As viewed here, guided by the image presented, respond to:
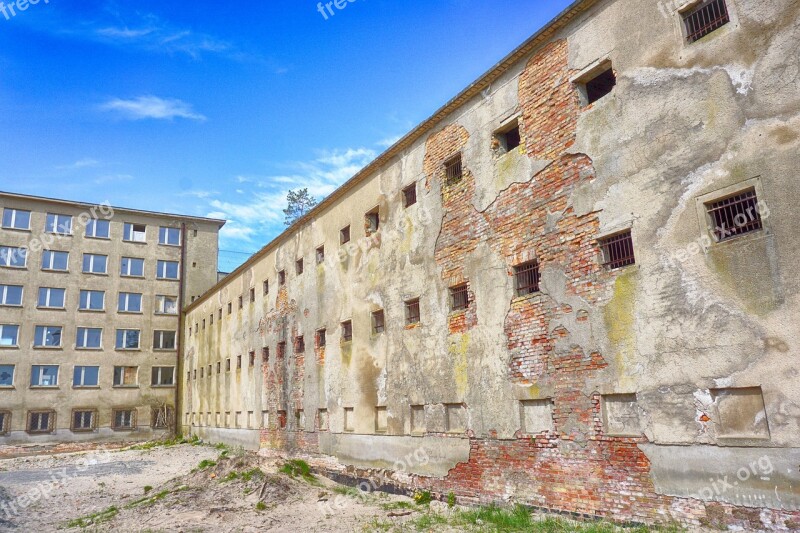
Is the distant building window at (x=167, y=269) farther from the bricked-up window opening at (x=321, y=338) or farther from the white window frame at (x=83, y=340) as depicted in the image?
the bricked-up window opening at (x=321, y=338)

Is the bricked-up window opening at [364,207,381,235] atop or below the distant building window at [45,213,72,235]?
below

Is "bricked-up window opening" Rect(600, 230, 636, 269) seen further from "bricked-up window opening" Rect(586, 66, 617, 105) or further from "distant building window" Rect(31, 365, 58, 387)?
"distant building window" Rect(31, 365, 58, 387)

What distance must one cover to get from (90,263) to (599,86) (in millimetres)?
35638

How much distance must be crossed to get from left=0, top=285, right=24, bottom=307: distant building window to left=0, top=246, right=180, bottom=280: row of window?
130 cm

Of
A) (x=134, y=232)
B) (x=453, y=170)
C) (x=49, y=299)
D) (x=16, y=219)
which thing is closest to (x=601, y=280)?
(x=453, y=170)

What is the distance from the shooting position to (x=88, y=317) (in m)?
36.5

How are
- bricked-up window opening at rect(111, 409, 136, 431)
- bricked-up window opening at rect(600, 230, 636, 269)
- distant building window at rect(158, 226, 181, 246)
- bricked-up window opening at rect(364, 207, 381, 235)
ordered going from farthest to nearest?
distant building window at rect(158, 226, 181, 246)
bricked-up window opening at rect(111, 409, 136, 431)
bricked-up window opening at rect(364, 207, 381, 235)
bricked-up window opening at rect(600, 230, 636, 269)

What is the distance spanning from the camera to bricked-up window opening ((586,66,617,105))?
10.8 metres

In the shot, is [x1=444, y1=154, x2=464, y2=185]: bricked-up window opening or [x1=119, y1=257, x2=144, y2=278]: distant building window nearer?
[x1=444, y1=154, x2=464, y2=185]: bricked-up window opening

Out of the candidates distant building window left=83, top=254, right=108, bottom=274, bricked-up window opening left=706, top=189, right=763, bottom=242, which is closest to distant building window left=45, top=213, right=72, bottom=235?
distant building window left=83, top=254, right=108, bottom=274

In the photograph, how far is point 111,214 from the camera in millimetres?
38031

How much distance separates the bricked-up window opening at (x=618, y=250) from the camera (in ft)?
32.0

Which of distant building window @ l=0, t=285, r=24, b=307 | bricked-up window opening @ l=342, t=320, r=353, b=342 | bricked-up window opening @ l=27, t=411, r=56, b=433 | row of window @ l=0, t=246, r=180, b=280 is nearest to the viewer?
bricked-up window opening @ l=342, t=320, r=353, b=342

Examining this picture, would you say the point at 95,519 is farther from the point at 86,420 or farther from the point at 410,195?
the point at 86,420
